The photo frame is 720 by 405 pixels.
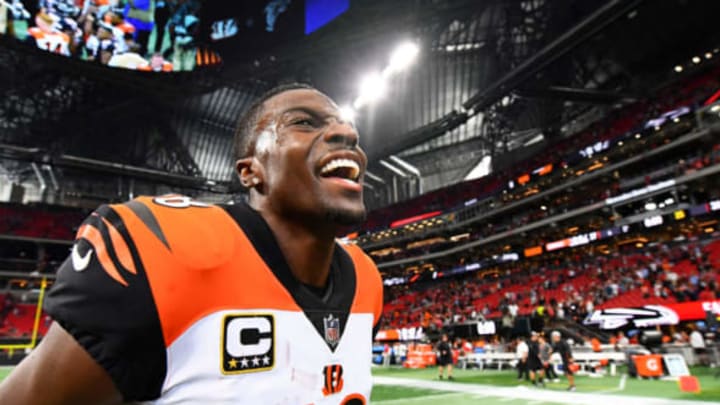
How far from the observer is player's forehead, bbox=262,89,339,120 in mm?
1486

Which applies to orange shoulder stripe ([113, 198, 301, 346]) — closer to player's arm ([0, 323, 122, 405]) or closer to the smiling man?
the smiling man

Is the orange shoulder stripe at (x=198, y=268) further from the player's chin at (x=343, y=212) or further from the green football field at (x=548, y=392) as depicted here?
the green football field at (x=548, y=392)

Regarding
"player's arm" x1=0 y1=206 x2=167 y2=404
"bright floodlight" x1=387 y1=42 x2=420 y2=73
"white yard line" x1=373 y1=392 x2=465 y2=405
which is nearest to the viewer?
"player's arm" x1=0 y1=206 x2=167 y2=404

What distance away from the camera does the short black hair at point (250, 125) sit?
1.53 metres

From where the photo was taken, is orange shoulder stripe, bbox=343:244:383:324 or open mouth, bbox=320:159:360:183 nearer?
open mouth, bbox=320:159:360:183

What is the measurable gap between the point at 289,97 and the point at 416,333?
82.9 feet

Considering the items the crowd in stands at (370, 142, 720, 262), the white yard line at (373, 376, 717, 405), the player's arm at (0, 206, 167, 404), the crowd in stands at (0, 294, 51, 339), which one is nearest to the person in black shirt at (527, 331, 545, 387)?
the white yard line at (373, 376, 717, 405)

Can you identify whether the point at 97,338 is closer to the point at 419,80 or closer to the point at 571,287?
the point at 571,287

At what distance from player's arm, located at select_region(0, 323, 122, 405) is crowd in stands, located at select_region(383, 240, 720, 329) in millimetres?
21179

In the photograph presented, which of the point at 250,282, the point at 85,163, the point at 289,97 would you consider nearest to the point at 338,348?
the point at 250,282

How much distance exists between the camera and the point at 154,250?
0.98 metres

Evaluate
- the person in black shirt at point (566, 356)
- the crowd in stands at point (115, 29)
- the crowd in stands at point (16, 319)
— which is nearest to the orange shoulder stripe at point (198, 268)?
the person in black shirt at point (566, 356)

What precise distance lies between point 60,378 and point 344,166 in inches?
36.8

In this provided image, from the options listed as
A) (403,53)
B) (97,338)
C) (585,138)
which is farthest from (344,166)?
(585,138)
